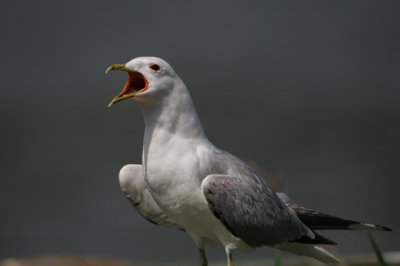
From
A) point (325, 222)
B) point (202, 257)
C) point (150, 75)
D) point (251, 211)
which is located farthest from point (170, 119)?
point (325, 222)

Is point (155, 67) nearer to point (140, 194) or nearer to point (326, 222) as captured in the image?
point (140, 194)

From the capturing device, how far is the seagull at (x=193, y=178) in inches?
121

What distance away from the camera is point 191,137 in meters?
3.18

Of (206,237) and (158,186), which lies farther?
(206,237)

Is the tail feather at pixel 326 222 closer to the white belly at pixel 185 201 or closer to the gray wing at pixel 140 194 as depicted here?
the white belly at pixel 185 201

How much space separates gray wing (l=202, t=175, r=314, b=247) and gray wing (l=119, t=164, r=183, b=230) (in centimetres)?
44

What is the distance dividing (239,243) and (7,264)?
2.21 m

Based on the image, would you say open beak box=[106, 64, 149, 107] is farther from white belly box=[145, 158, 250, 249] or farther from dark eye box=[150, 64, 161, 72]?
white belly box=[145, 158, 250, 249]

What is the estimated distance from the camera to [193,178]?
10.1 ft

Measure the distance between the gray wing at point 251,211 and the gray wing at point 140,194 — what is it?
0.44 meters

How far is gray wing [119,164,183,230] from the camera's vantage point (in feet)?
11.4

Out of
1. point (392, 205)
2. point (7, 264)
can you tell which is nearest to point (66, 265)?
point (7, 264)

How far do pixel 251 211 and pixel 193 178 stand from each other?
0.96ft

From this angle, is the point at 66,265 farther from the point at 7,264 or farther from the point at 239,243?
the point at 239,243
